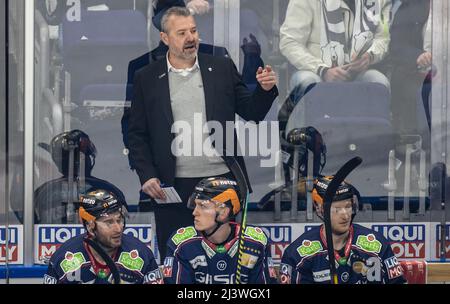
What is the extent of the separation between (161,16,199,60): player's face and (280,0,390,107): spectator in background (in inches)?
18.1

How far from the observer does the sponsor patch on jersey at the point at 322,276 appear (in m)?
4.66

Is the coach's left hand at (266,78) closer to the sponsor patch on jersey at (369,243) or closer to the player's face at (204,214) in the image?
the player's face at (204,214)

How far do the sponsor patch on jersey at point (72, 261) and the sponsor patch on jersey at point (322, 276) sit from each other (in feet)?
3.91

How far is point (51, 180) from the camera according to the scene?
14.8ft

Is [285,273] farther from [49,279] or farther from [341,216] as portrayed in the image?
[49,279]

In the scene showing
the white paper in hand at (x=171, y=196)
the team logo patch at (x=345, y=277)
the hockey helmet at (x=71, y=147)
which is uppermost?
the hockey helmet at (x=71, y=147)

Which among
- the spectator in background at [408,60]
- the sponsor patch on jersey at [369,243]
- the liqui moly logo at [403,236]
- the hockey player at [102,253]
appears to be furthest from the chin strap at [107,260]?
the spectator in background at [408,60]

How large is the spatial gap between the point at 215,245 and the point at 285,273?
387 mm

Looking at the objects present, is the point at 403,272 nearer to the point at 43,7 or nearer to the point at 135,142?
the point at 135,142

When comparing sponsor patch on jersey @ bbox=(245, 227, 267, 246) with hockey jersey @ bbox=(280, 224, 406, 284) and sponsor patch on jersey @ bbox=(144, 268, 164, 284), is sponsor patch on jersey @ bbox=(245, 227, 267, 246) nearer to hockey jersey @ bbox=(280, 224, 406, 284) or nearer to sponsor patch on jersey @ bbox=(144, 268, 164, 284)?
hockey jersey @ bbox=(280, 224, 406, 284)

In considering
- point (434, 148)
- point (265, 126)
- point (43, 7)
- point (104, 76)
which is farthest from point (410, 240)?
point (43, 7)

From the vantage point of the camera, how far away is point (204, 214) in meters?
4.63
